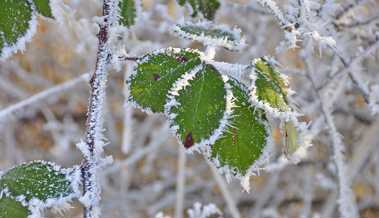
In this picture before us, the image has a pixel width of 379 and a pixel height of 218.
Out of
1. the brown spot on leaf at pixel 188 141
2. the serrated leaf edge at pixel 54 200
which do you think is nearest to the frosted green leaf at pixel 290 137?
the brown spot on leaf at pixel 188 141

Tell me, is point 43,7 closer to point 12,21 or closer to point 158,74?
point 12,21

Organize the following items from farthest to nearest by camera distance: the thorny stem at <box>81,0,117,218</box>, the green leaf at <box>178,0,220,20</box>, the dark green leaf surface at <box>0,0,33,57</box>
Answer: the green leaf at <box>178,0,220,20</box> < the dark green leaf surface at <box>0,0,33,57</box> < the thorny stem at <box>81,0,117,218</box>

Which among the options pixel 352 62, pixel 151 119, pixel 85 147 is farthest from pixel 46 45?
pixel 85 147

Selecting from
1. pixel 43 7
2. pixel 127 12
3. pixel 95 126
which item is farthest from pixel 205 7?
pixel 95 126

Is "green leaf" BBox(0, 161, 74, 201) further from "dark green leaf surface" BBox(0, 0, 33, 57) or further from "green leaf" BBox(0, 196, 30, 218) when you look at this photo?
"dark green leaf surface" BBox(0, 0, 33, 57)

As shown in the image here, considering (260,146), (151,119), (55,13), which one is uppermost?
(151,119)

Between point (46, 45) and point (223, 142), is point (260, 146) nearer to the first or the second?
point (223, 142)

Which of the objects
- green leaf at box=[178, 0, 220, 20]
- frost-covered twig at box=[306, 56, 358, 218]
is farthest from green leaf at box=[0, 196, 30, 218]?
frost-covered twig at box=[306, 56, 358, 218]
